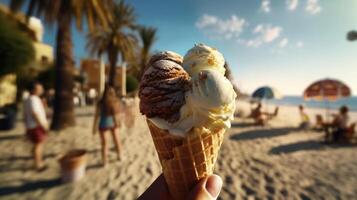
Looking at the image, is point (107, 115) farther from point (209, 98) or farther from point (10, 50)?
point (10, 50)

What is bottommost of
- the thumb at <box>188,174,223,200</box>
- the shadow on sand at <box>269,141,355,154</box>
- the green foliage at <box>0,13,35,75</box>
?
the shadow on sand at <box>269,141,355,154</box>

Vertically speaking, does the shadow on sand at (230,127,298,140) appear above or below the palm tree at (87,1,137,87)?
below

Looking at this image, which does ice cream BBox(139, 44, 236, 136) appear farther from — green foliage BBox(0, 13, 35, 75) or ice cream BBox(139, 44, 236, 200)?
green foliage BBox(0, 13, 35, 75)

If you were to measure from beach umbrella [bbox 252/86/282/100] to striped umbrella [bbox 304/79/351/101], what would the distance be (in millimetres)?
1922

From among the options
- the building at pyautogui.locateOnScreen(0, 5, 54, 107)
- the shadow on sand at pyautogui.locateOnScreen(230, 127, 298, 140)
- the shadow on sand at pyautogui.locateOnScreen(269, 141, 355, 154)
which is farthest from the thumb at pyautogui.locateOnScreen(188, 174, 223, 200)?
the building at pyautogui.locateOnScreen(0, 5, 54, 107)

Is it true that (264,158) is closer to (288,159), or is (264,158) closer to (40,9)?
(288,159)

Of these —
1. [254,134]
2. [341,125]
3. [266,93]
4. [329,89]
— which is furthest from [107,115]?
[329,89]

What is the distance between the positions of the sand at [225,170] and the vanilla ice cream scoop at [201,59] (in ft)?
11.1

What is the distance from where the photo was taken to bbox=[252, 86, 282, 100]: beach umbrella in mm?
13151

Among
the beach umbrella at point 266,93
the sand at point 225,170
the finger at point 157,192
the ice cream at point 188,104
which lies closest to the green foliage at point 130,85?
the beach umbrella at point 266,93

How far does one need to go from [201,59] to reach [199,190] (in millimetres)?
991

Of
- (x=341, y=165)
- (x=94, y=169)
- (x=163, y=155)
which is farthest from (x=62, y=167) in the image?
(x=341, y=165)

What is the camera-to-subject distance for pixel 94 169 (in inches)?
214

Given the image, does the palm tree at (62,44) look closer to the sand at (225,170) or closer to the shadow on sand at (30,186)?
the sand at (225,170)
